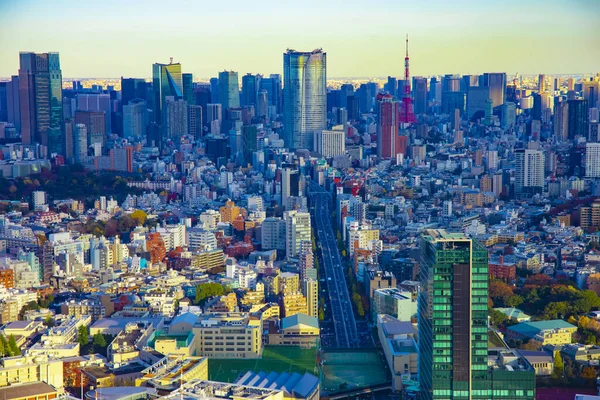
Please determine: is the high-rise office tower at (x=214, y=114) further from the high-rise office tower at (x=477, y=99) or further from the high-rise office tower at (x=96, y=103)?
the high-rise office tower at (x=477, y=99)

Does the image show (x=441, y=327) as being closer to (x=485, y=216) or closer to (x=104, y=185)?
(x=485, y=216)

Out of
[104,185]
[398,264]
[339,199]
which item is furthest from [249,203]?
[398,264]

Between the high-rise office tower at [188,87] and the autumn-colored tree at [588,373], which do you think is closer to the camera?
the autumn-colored tree at [588,373]

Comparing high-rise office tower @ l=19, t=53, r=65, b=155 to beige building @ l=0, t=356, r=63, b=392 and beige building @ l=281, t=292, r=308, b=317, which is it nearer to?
beige building @ l=281, t=292, r=308, b=317

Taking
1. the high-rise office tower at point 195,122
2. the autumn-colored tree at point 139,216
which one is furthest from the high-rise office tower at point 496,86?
the autumn-colored tree at point 139,216

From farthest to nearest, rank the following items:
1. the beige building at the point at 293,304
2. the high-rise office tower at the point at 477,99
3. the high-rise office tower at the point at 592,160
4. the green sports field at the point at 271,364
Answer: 1. the high-rise office tower at the point at 477,99
2. the high-rise office tower at the point at 592,160
3. the beige building at the point at 293,304
4. the green sports field at the point at 271,364

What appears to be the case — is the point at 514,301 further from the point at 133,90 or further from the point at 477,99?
the point at 477,99

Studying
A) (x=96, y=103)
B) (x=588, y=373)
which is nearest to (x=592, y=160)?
(x=588, y=373)
